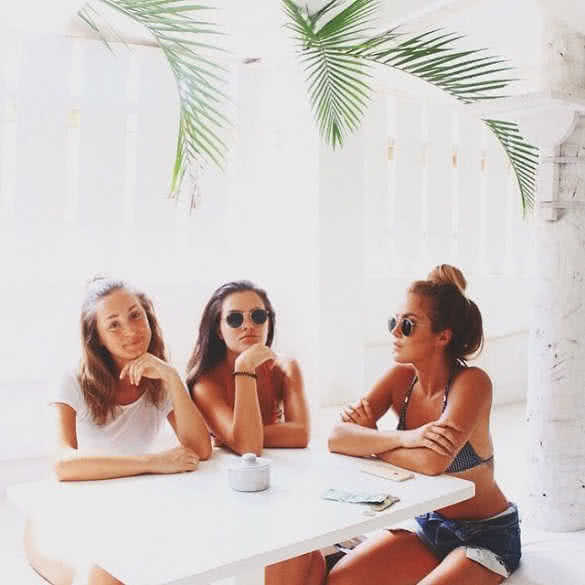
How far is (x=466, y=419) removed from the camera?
225cm

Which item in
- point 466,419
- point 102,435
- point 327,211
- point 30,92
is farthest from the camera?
point 327,211

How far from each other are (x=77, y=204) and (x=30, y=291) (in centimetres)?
63

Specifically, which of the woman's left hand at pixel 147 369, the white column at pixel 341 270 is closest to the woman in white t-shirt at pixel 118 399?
the woman's left hand at pixel 147 369

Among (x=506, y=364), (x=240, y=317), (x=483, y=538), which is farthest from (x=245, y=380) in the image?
(x=506, y=364)

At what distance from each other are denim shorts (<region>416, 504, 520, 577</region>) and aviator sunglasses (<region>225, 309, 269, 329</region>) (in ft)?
2.80

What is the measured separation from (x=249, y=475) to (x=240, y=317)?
71cm

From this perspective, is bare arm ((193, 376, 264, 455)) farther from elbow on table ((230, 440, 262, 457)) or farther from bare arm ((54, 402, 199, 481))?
bare arm ((54, 402, 199, 481))

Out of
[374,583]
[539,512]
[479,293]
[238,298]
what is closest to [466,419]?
[374,583]

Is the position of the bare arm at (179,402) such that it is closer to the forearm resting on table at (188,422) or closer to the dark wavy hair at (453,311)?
the forearm resting on table at (188,422)

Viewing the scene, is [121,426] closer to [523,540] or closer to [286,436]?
[286,436]

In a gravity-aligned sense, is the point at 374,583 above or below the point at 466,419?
below

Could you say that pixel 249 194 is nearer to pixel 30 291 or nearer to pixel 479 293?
pixel 30 291

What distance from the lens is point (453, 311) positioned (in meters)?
2.42

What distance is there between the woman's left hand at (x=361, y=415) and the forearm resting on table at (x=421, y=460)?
0.29 meters
